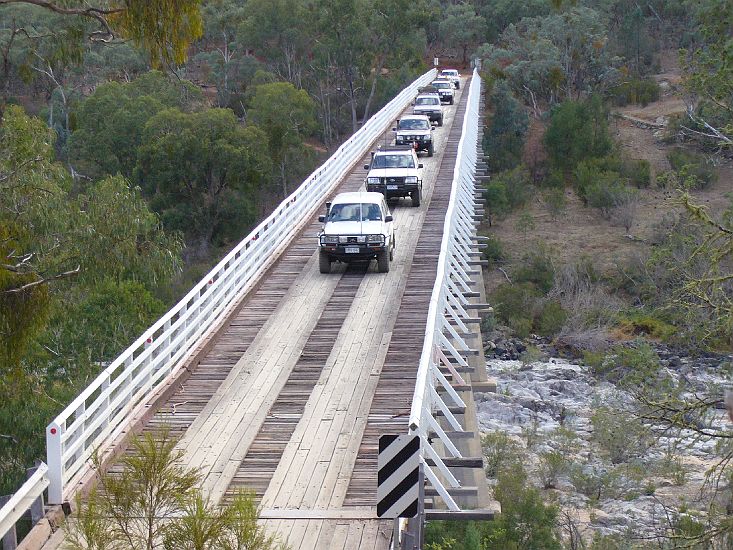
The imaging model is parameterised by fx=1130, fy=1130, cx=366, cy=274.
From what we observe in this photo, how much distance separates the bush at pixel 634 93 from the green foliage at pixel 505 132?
887 centimetres

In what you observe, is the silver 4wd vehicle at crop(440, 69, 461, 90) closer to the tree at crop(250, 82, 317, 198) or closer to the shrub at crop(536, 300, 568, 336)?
the tree at crop(250, 82, 317, 198)

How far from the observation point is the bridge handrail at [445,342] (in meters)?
11.6

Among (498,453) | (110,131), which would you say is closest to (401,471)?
(498,453)

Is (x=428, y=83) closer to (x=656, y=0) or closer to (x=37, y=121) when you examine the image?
(x=656, y=0)

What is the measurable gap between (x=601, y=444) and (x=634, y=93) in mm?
50051

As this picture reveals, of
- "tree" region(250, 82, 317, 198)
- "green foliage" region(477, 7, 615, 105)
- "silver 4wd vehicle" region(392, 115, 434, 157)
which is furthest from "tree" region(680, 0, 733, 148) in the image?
"green foliage" region(477, 7, 615, 105)

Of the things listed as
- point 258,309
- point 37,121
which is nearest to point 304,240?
point 258,309

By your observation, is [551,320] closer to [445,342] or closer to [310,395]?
[445,342]

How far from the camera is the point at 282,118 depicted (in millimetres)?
60875

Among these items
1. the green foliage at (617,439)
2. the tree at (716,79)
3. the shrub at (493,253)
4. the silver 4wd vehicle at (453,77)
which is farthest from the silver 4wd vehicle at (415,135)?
the silver 4wd vehicle at (453,77)

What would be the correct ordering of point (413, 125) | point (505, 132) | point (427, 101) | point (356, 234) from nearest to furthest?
point (356, 234) → point (413, 125) → point (427, 101) → point (505, 132)

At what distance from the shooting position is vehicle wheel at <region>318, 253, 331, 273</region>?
73.3 feet

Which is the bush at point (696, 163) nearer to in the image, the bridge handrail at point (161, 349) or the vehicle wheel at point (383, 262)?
the bridge handrail at point (161, 349)

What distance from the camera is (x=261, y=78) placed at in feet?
239
